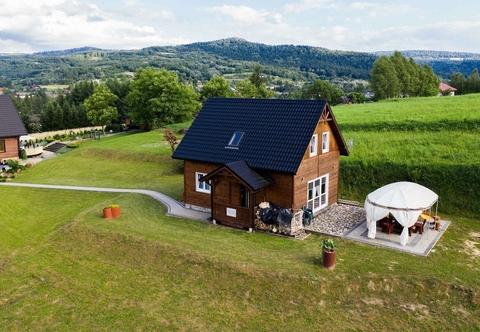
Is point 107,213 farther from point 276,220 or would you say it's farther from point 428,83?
point 428,83

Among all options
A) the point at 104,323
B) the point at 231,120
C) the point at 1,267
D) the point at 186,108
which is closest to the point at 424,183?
the point at 231,120

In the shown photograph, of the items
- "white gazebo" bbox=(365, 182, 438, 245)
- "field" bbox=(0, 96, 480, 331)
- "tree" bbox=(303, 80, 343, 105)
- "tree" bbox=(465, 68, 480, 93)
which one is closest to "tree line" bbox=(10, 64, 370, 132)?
"tree" bbox=(303, 80, 343, 105)

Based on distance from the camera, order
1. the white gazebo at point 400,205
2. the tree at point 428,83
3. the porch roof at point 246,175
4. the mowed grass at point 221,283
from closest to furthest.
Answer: the mowed grass at point 221,283 → the white gazebo at point 400,205 → the porch roof at point 246,175 → the tree at point 428,83

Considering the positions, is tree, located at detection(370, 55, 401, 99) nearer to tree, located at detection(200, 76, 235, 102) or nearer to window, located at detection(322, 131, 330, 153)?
tree, located at detection(200, 76, 235, 102)

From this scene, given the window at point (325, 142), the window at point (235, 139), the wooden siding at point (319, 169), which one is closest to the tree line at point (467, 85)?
the wooden siding at point (319, 169)

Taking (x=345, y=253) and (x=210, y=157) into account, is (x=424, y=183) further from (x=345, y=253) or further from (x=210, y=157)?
(x=210, y=157)

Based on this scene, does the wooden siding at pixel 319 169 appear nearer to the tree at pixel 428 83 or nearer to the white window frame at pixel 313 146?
the white window frame at pixel 313 146
